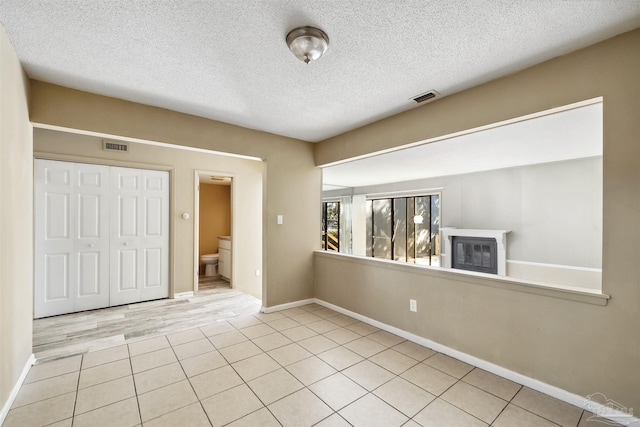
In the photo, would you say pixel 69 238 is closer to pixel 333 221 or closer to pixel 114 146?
pixel 114 146

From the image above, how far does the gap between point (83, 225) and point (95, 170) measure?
2.53ft

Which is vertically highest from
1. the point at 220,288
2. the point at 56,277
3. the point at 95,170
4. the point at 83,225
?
the point at 95,170

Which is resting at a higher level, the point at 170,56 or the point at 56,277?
the point at 170,56

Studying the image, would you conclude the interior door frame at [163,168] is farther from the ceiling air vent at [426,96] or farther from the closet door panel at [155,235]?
the ceiling air vent at [426,96]

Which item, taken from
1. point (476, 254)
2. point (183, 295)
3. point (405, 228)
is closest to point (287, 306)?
point (183, 295)

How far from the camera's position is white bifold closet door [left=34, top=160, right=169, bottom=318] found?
3535mm

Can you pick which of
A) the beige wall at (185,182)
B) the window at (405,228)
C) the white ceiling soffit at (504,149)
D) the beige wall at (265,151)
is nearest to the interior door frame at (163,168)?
the beige wall at (185,182)

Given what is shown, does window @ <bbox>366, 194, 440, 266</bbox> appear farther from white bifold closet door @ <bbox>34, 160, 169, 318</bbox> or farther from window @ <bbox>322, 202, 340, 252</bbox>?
white bifold closet door @ <bbox>34, 160, 169, 318</bbox>

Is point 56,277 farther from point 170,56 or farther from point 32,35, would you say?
point 170,56

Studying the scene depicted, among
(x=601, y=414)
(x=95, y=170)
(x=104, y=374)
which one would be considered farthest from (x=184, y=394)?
(x=95, y=170)

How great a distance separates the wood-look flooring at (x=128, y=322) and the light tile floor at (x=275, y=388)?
0.24 metres

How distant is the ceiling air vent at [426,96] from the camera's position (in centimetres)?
254

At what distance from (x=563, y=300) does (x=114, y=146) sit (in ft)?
17.4

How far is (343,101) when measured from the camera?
2.79 metres
